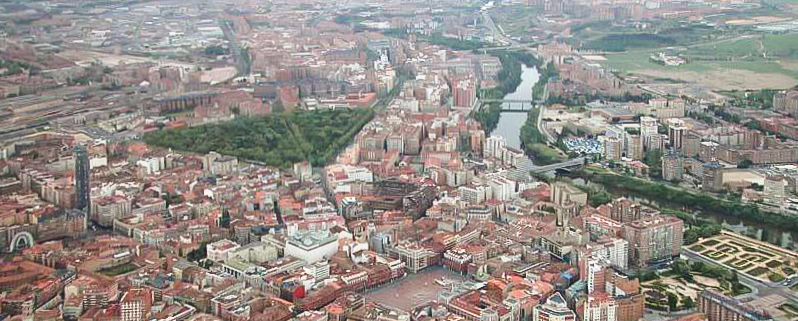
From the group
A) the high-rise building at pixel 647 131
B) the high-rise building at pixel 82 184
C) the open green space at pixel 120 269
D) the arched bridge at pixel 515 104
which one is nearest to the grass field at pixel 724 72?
the arched bridge at pixel 515 104

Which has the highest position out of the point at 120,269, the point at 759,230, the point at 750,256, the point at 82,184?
the point at 82,184

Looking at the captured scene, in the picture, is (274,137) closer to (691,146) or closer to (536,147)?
(536,147)

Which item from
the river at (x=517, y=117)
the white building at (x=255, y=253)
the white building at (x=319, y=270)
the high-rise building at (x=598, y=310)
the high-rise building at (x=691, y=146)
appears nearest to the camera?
the high-rise building at (x=598, y=310)

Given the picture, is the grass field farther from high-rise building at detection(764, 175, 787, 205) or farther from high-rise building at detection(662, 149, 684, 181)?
high-rise building at detection(764, 175, 787, 205)

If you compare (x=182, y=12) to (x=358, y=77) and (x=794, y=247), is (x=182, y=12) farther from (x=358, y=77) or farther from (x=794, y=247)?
(x=794, y=247)

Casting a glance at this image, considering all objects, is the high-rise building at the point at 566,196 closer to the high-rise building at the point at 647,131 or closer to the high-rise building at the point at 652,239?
the high-rise building at the point at 652,239

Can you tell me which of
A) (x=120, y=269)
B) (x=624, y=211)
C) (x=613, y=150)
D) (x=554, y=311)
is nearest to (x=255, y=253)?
(x=120, y=269)
